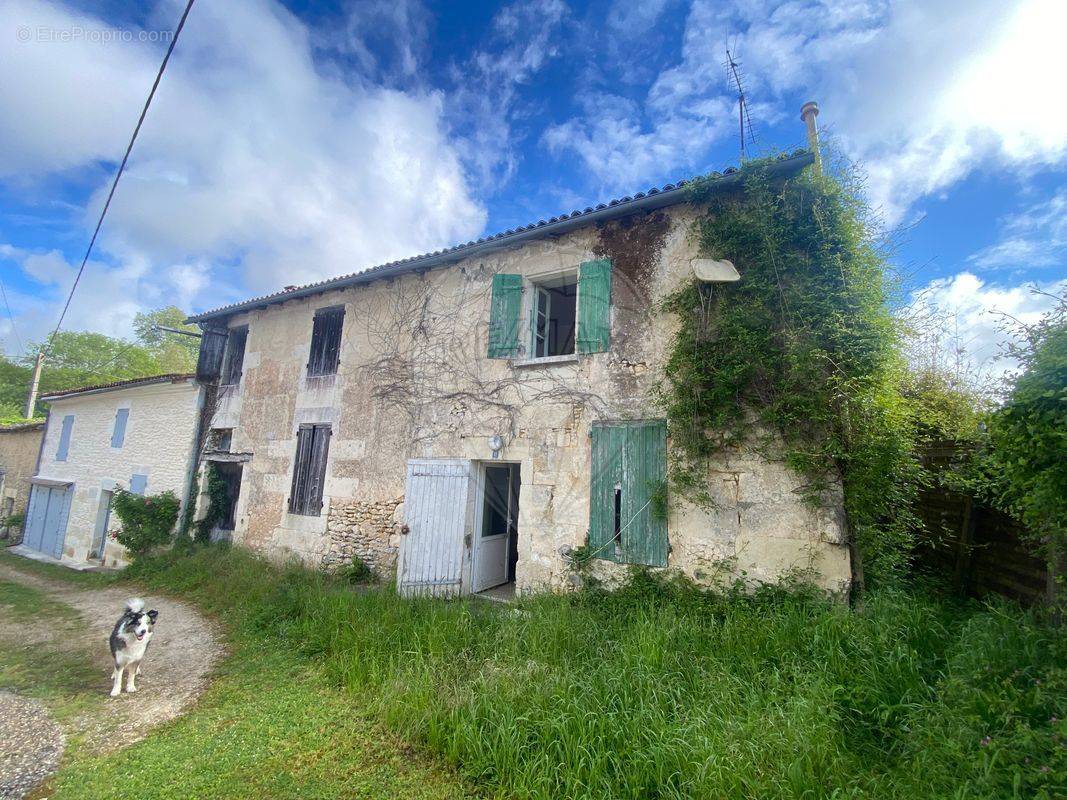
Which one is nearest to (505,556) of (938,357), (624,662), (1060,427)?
(624,662)

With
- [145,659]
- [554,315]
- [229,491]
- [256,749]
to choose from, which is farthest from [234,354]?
[256,749]

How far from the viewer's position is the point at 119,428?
12250mm

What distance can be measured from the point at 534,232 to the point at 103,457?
44.3 feet

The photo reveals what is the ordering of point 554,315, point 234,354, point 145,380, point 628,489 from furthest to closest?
point 145,380, point 234,354, point 554,315, point 628,489

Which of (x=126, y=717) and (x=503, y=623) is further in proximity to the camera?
(x=503, y=623)

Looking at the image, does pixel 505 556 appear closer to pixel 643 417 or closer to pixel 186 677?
pixel 643 417

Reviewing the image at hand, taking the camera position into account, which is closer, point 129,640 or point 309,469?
point 129,640

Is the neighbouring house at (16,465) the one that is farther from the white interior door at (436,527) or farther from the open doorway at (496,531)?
the open doorway at (496,531)

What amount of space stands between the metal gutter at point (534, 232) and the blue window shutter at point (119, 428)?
5418 millimetres

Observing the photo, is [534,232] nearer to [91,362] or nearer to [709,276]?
[709,276]

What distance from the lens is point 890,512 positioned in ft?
15.3

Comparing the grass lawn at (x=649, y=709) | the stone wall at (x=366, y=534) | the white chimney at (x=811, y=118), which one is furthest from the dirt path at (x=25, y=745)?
the white chimney at (x=811, y=118)

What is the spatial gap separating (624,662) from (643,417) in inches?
113

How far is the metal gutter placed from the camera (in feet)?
18.4
